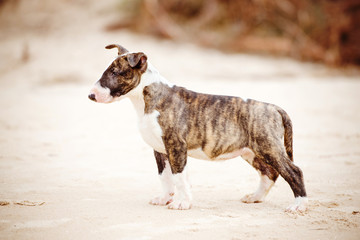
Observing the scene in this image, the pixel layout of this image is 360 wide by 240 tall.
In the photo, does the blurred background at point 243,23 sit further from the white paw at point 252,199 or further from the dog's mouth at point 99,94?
the dog's mouth at point 99,94

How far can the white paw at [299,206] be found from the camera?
5.21m

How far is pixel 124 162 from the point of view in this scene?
304 inches

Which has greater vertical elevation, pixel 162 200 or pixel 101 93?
A: pixel 101 93

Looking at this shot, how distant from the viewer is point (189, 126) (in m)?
5.45

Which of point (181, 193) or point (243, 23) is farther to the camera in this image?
point (243, 23)

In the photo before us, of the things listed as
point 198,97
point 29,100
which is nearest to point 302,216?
point 198,97

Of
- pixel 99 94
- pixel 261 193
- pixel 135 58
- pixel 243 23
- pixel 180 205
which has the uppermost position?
pixel 243 23

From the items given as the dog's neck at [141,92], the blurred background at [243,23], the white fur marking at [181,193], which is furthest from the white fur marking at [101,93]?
the blurred background at [243,23]

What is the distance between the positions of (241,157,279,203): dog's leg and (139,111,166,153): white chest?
1.20 metres

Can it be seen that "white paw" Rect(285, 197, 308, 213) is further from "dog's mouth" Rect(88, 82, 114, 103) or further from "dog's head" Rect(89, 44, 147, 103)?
"dog's mouth" Rect(88, 82, 114, 103)

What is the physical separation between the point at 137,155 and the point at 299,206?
366 cm

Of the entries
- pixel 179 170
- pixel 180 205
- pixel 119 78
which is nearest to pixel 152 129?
pixel 179 170

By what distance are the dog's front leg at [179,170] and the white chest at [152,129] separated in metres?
0.13

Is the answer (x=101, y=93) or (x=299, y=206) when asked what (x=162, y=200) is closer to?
(x=101, y=93)
